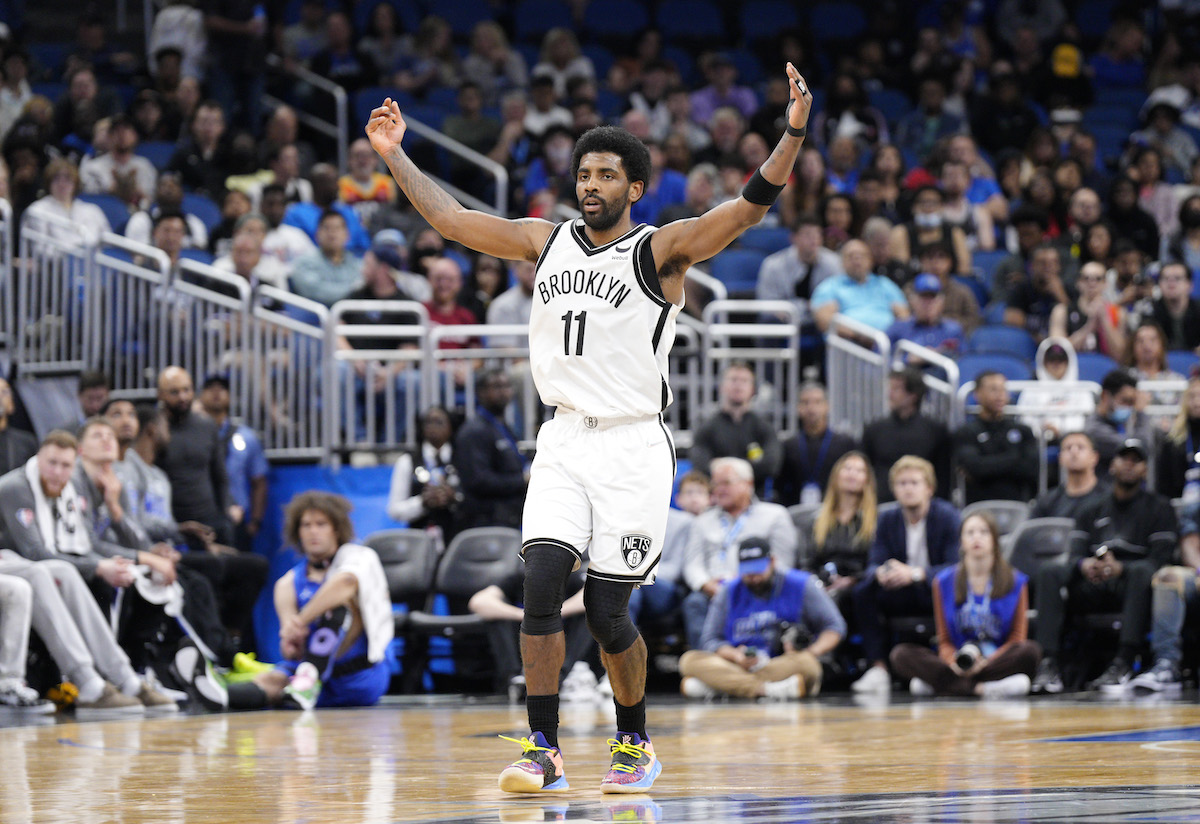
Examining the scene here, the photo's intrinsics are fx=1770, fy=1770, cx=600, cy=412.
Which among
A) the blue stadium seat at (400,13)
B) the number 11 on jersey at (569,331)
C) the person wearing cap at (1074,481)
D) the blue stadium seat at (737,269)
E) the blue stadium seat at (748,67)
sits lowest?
the person wearing cap at (1074,481)

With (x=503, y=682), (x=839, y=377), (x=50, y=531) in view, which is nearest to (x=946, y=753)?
(x=503, y=682)

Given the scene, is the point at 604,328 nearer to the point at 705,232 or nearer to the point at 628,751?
the point at 705,232

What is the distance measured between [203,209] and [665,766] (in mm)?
9430

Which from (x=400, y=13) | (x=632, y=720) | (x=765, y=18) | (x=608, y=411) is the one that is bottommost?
(x=632, y=720)

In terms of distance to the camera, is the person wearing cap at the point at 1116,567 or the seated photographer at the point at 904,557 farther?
the seated photographer at the point at 904,557

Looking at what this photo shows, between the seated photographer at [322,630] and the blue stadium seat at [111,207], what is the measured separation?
14.9ft

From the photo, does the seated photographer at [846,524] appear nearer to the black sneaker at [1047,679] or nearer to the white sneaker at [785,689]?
the white sneaker at [785,689]

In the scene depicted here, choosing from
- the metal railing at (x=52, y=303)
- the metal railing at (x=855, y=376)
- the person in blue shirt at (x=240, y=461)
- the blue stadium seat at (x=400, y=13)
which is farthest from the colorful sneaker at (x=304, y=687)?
the blue stadium seat at (x=400, y=13)

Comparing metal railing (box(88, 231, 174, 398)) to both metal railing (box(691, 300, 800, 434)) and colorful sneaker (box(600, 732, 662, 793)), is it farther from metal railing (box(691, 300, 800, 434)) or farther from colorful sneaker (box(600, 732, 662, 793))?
colorful sneaker (box(600, 732, 662, 793))

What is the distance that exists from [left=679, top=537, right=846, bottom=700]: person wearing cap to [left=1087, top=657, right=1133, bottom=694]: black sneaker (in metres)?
1.62

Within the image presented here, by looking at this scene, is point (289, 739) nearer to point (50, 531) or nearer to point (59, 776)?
point (59, 776)

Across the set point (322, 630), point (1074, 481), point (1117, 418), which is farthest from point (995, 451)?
point (322, 630)

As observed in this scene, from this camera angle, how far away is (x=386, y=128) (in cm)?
631

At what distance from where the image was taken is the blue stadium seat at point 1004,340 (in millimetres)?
14078
